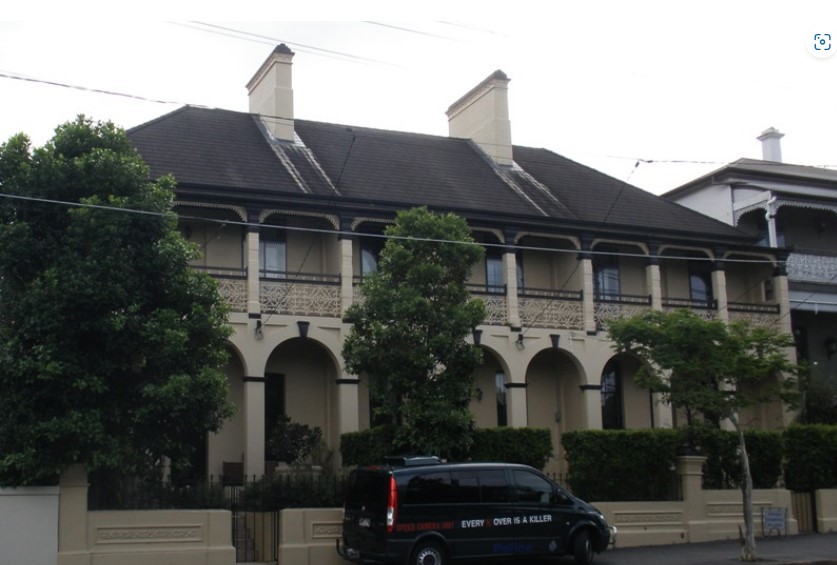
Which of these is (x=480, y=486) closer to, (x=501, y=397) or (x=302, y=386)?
(x=302, y=386)

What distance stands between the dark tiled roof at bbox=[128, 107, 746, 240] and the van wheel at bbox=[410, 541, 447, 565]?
35.7 feet

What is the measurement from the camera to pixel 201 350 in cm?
1888

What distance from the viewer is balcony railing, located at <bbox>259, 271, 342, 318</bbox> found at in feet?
86.9

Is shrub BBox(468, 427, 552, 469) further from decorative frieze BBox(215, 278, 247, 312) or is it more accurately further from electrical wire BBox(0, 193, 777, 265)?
decorative frieze BBox(215, 278, 247, 312)

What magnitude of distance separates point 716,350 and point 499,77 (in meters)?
14.9

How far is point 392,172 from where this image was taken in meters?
30.8

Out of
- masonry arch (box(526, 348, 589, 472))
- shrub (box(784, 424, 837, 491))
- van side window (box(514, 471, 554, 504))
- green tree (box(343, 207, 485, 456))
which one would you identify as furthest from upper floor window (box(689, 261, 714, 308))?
van side window (box(514, 471, 554, 504))

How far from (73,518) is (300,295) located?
1023 centimetres

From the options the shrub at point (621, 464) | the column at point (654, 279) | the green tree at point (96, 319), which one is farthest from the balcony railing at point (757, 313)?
the green tree at point (96, 319)

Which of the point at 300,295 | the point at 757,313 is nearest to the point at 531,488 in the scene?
the point at 300,295

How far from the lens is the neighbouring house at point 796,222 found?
33438 mm

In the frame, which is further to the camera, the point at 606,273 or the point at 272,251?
the point at 606,273

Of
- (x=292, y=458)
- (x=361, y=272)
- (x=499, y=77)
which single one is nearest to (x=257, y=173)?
(x=361, y=272)

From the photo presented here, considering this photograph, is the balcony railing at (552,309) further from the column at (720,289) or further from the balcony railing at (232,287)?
the balcony railing at (232,287)
